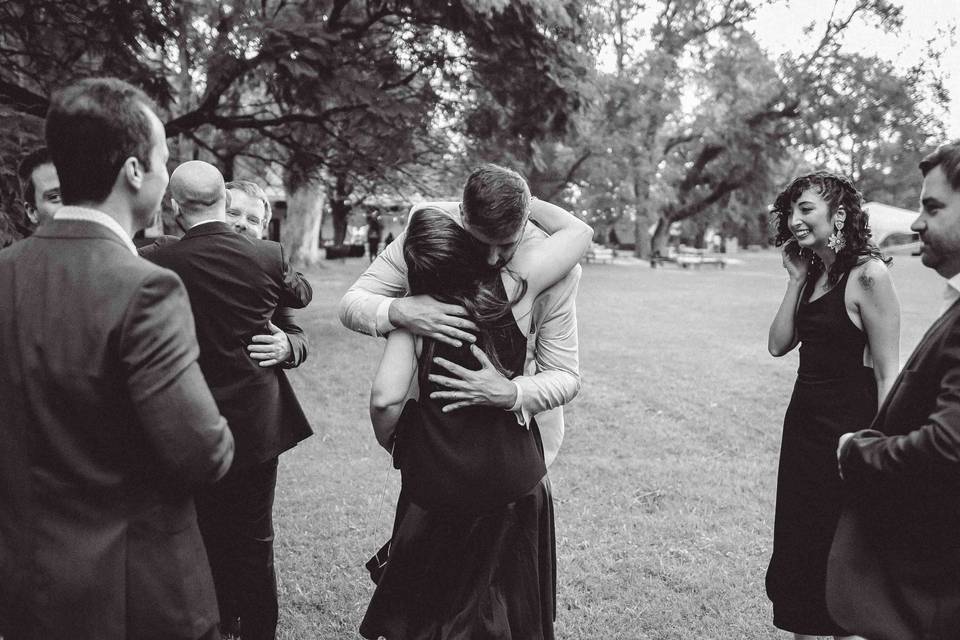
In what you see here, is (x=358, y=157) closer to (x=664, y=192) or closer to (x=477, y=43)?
(x=477, y=43)

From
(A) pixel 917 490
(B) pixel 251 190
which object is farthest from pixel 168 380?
(B) pixel 251 190

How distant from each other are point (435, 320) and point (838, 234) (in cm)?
203

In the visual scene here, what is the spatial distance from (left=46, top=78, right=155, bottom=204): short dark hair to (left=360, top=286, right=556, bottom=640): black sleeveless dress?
1107mm

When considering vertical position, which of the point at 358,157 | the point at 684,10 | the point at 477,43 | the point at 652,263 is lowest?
the point at 652,263

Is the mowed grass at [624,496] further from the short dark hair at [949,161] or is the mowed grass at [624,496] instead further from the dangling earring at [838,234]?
the short dark hair at [949,161]

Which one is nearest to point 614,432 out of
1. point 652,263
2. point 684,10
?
point 684,10

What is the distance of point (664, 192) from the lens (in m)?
41.9

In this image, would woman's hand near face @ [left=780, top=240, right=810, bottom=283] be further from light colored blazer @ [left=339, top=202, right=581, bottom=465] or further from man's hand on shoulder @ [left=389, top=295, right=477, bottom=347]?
man's hand on shoulder @ [left=389, top=295, right=477, bottom=347]

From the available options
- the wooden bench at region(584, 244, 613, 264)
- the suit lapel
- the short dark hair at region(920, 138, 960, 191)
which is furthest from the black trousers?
the wooden bench at region(584, 244, 613, 264)

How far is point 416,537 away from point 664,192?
41577 millimetres

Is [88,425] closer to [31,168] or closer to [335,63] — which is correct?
[31,168]

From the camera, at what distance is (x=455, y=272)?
2.32 metres

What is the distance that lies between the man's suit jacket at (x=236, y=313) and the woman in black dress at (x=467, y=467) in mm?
705

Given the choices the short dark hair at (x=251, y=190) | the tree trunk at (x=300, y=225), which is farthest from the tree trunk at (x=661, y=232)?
Result: the short dark hair at (x=251, y=190)
